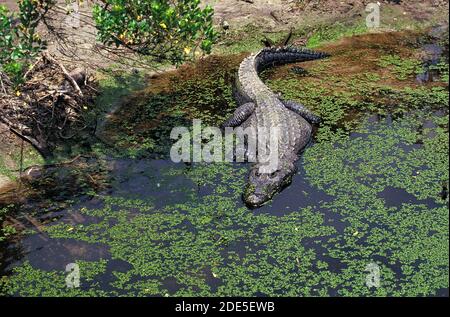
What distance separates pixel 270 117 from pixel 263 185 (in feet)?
5.16

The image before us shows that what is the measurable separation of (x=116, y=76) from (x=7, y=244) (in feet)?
13.4

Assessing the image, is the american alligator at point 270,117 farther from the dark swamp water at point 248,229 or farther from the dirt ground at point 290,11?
the dirt ground at point 290,11

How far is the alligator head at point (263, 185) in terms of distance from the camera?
7.18 m

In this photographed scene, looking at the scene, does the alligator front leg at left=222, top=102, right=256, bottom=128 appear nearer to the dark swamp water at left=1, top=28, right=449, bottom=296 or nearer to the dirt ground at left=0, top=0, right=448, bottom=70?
the dark swamp water at left=1, top=28, right=449, bottom=296

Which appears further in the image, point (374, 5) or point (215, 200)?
point (374, 5)

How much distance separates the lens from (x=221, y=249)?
649 cm

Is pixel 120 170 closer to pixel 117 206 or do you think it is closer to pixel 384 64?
pixel 117 206

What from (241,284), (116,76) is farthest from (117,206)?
(116,76)

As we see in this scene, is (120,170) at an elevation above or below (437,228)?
above

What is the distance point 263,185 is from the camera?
732cm

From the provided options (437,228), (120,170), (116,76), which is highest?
(116,76)

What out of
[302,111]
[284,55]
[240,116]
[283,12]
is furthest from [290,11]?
[240,116]

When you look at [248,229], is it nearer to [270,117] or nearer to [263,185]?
[263,185]

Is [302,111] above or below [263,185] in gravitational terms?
above
